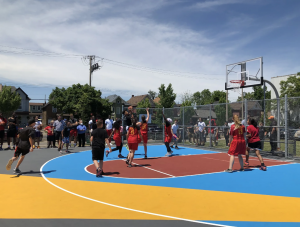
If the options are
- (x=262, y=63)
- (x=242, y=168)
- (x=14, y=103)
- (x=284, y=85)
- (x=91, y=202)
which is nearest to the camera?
(x=91, y=202)

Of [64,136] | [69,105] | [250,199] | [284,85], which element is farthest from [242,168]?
[69,105]

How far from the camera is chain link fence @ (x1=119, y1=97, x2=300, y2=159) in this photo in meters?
12.3

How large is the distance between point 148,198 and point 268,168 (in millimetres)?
5993

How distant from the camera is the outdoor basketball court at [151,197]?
4906mm

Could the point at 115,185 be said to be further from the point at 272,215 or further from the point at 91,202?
the point at 272,215

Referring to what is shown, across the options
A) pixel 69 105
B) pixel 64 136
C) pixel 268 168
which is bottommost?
pixel 268 168

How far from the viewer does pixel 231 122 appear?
16.6 m

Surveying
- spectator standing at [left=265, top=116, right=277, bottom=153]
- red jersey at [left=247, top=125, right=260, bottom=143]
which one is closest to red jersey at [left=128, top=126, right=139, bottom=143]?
red jersey at [left=247, top=125, right=260, bottom=143]

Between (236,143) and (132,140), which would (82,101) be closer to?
(132,140)

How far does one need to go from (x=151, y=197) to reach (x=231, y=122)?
11.6 m

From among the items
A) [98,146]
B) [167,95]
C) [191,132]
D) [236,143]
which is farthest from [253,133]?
[167,95]

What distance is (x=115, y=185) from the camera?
7.43m

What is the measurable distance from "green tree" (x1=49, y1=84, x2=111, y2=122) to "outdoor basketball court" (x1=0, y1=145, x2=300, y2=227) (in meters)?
30.4

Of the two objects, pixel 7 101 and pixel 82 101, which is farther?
pixel 7 101
